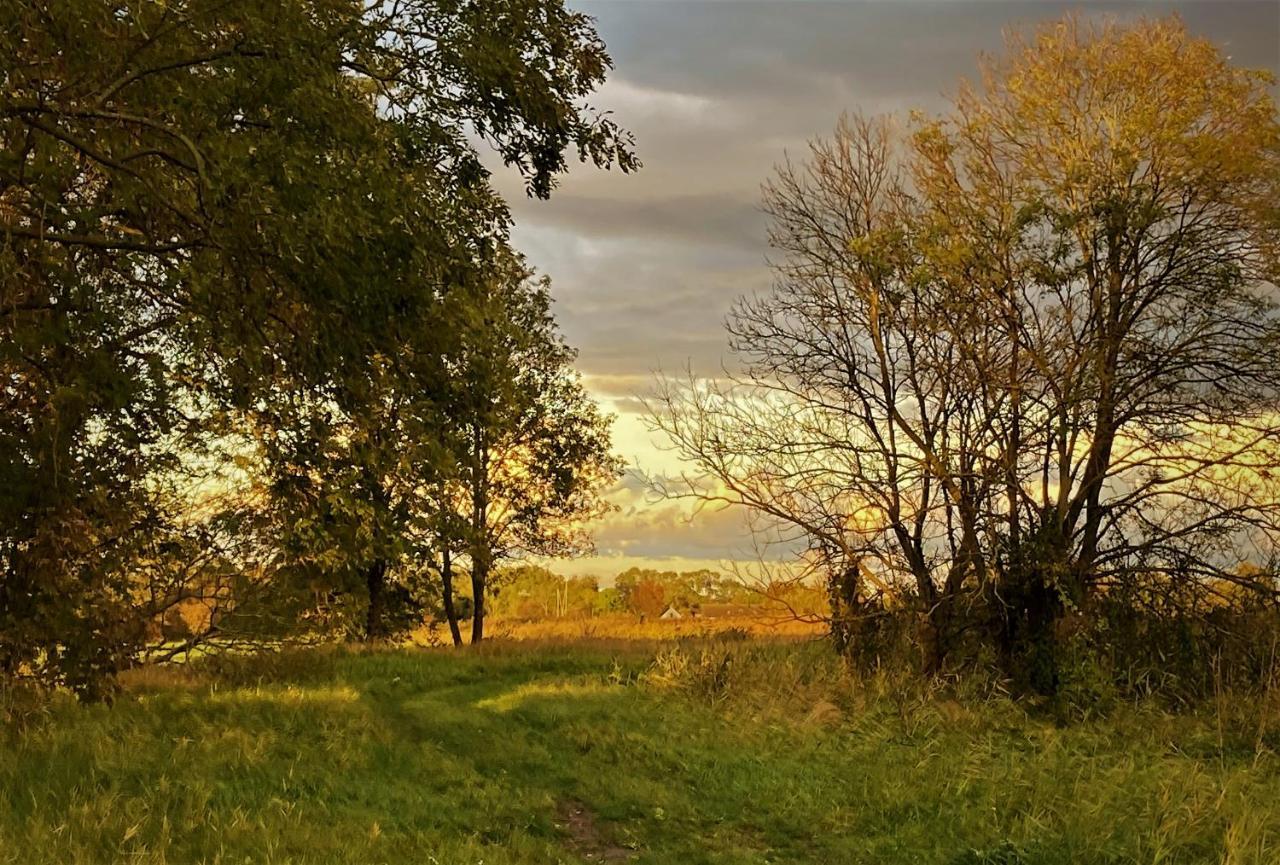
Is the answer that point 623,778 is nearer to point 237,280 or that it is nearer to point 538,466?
point 237,280

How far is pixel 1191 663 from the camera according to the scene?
13.4 m

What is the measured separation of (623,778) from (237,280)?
21.9ft

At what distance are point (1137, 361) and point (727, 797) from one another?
9090 millimetres

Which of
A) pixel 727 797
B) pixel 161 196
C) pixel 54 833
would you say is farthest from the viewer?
pixel 727 797

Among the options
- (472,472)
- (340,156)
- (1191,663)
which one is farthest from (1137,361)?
(340,156)

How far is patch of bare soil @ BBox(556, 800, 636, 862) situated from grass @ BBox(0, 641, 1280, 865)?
0.11 ft


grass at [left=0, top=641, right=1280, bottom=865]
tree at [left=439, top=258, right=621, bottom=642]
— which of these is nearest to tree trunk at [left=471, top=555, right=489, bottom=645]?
tree at [left=439, top=258, right=621, bottom=642]

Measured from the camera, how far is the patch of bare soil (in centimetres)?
826

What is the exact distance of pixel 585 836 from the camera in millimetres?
8789

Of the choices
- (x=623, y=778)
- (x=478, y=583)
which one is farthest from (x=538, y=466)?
(x=623, y=778)

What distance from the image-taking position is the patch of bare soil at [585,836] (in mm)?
8258

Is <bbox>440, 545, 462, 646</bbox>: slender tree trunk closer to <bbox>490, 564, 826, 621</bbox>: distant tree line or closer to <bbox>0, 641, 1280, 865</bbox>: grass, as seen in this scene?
<bbox>490, 564, 826, 621</bbox>: distant tree line

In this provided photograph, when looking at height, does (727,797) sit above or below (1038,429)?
below

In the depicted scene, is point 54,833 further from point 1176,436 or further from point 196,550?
point 1176,436
